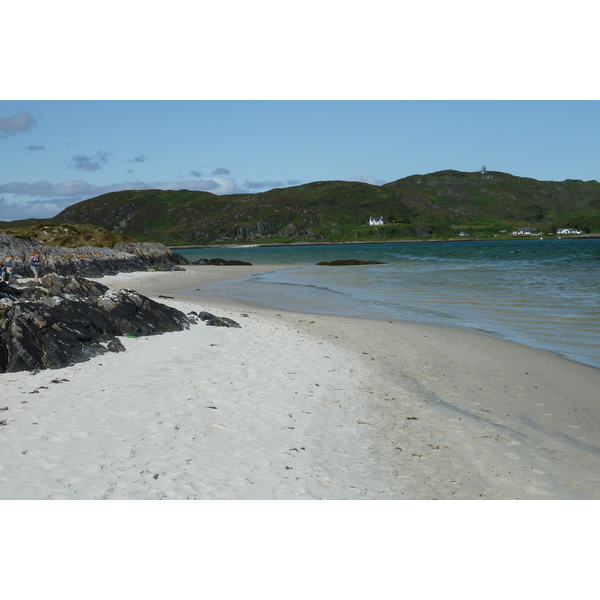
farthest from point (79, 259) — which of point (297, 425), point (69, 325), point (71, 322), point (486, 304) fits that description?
point (297, 425)

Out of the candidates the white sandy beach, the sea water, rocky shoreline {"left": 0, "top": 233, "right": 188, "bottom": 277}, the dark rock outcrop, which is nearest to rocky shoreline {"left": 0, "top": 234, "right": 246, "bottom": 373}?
the dark rock outcrop

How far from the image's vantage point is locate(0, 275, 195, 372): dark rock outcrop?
11367mm

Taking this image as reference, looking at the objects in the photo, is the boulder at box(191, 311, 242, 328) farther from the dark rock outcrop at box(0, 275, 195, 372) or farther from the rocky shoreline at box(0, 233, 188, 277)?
the rocky shoreline at box(0, 233, 188, 277)

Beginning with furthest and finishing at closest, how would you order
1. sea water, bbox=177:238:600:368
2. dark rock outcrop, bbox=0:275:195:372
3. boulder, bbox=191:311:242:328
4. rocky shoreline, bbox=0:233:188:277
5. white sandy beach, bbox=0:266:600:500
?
rocky shoreline, bbox=0:233:188:277
sea water, bbox=177:238:600:368
boulder, bbox=191:311:242:328
dark rock outcrop, bbox=0:275:195:372
white sandy beach, bbox=0:266:600:500

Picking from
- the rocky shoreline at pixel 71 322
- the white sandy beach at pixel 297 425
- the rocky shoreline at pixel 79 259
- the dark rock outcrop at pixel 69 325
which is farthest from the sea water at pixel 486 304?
the rocky shoreline at pixel 79 259

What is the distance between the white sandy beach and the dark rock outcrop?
21.3 inches

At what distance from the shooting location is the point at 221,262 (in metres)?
86.4

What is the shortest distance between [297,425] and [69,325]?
23.8 ft

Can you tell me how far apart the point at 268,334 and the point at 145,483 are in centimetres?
1109

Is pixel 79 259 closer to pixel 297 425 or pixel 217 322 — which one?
pixel 217 322

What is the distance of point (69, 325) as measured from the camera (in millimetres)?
13188

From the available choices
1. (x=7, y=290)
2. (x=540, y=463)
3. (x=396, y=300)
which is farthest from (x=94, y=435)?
(x=396, y=300)

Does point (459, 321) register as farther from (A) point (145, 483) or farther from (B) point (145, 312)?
(A) point (145, 483)

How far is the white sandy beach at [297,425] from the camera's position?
686 cm
